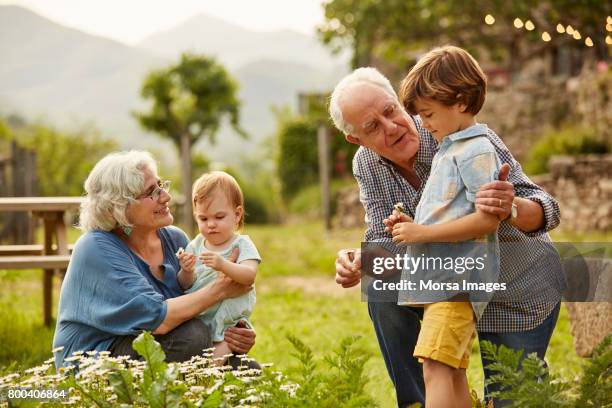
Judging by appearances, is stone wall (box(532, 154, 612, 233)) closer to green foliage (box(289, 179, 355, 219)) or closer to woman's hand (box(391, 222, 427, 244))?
green foliage (box(289, 179, 355, 219))

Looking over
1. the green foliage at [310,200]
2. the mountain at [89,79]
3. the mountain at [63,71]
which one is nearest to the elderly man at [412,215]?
the green foliage at [310,200]

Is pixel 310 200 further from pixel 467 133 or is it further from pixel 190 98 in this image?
pixel 467 133

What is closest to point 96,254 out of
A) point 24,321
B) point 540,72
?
point 24,321

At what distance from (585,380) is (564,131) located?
43.9 feet

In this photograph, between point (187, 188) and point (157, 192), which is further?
point (187, 188)

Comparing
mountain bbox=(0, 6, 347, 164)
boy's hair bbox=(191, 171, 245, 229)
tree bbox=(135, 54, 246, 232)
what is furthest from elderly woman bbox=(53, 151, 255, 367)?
mountain bbox=(0, 6, 347, 164)

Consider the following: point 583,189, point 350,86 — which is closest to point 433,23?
point 583,189

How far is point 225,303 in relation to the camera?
3627mm

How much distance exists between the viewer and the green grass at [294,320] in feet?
16.7

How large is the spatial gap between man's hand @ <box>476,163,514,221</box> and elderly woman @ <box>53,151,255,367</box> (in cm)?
122

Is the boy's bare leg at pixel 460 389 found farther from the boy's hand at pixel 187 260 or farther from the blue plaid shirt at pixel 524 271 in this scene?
the boy's hand at pixel 187 260

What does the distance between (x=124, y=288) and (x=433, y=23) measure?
47.5 ft

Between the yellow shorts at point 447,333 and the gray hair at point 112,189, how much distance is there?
1.34 m

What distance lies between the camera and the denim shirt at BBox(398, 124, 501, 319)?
279 centimetres
